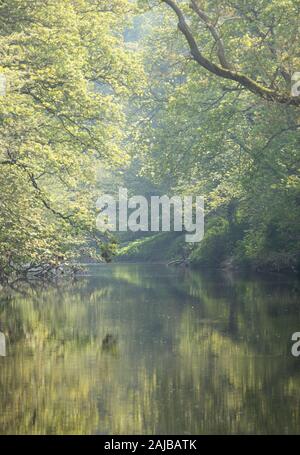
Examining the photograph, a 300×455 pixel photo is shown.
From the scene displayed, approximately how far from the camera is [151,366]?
1259 cm

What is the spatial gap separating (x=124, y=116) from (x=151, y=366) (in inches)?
788

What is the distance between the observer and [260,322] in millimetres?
17859

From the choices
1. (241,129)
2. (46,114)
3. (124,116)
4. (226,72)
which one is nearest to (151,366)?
(226,72)

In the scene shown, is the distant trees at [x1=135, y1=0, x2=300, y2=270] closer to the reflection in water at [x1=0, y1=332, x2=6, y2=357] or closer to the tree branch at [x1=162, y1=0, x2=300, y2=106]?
the tree branch at [x1=162, y1=0, x2=300, y2=106]

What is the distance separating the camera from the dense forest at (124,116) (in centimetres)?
2498

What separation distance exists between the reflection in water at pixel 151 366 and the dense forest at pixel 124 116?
4.71 metres

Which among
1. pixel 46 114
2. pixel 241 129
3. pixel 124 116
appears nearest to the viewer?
A: pixel 46 114

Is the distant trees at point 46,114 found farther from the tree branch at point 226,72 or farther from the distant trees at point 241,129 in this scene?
the tree branch at point 226,72

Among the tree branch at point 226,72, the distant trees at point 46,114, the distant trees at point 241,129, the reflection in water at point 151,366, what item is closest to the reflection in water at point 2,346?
the reflection in water at point 151,366

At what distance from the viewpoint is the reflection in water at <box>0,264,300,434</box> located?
30.5 feet

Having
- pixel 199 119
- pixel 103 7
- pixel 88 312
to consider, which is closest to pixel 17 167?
pixel 88 312

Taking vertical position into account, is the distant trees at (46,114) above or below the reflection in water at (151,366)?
above

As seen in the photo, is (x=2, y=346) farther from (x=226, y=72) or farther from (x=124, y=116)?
(x=124, y=116)

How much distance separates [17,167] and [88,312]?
22.4 ft
